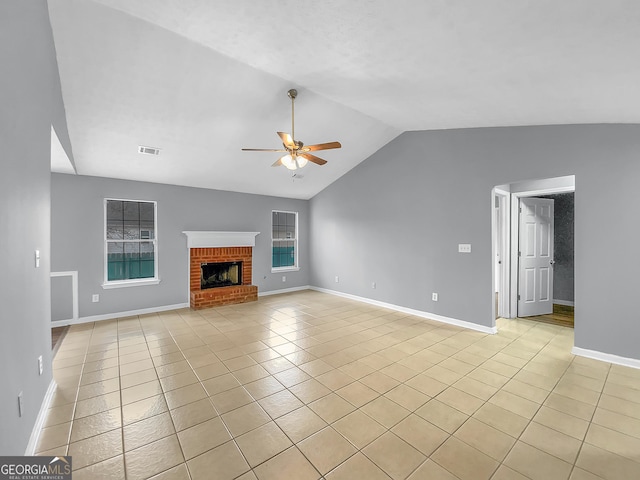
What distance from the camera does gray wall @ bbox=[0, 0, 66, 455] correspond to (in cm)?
147

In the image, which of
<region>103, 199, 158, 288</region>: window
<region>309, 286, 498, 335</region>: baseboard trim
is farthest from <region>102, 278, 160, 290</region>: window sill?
<region>309, 286, 498, 335</region>: baseboard trim

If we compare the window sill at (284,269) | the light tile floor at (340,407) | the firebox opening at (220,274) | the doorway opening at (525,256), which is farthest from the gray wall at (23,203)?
the doorway opening at (525,256)

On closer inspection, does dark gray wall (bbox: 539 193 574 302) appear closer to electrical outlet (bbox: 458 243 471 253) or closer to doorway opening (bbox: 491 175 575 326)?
doorway opening (bbox: 491 175 575 326)

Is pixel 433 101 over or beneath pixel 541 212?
over

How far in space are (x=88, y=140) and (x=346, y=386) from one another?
178 inches

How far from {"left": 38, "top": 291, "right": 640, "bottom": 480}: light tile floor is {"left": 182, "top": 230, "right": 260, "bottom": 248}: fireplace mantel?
81.4 inches

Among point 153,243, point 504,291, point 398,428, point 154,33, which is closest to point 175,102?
point 154,33

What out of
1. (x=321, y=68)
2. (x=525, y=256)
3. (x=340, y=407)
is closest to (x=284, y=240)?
(x=321, y=68)

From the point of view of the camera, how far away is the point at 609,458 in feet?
6.12

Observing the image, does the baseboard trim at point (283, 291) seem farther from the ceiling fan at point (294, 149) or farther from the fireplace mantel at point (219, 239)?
the ceiling fan at point (294, 149)

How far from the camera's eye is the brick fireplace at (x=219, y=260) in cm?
563

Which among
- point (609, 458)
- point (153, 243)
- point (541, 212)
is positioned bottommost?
point (609, 458)

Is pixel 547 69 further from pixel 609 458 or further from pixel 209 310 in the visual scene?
pixel 209 310

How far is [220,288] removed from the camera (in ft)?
19.5
